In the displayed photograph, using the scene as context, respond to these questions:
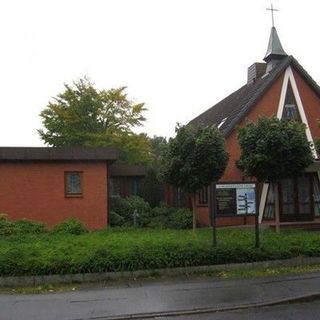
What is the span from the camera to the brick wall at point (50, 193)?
23047mm

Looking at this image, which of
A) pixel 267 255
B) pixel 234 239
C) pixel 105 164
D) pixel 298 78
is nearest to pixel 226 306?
pixel 267 255

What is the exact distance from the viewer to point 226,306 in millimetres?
9984

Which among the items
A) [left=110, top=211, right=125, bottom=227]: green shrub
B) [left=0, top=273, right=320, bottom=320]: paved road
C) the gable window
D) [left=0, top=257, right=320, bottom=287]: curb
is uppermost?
the gable window

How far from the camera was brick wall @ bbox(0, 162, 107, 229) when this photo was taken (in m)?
23.0

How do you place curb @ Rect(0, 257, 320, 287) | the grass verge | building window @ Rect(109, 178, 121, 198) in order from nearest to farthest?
1. the grass verge
2. curb @ Rect(0, 257, 320, 287)
3. building window @ Rect(109, 178, 121, 198)

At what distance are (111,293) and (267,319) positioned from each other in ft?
12.0

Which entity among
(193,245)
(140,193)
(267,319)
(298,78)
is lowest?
(267,319)

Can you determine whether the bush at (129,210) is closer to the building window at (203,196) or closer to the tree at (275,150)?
the building window at (203,196)

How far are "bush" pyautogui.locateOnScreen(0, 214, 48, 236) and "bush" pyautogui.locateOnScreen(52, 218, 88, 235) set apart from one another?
1.60ft

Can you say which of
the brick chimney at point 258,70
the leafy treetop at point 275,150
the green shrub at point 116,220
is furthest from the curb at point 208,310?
the brick chimney at point 258,70

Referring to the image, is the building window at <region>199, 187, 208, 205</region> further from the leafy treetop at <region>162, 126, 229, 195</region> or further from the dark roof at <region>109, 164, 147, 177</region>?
the dark roof at <region>109, 164, 147, 177</region>

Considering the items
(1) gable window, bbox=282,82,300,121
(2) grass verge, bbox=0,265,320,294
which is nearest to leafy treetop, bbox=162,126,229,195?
(1) gable window, bbox=282,82,300,121

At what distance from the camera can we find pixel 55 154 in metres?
23.3

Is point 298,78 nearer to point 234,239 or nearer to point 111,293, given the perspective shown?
point 234,239
